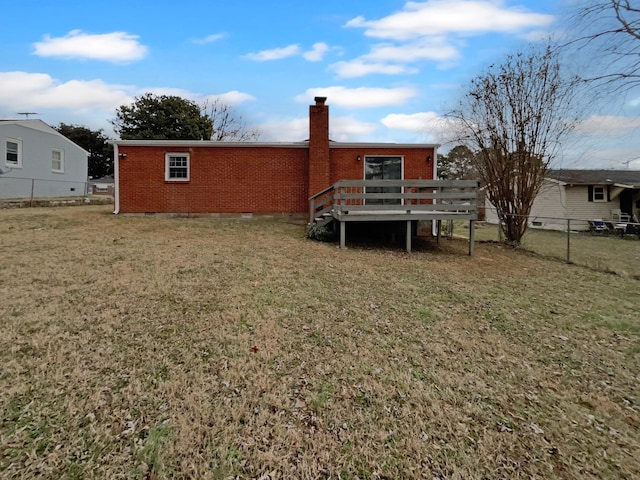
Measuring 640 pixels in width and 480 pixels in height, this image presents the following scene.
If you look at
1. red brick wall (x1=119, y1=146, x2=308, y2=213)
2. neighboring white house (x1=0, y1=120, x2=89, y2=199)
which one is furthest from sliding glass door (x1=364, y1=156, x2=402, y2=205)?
neighboring white house (x1=0, y1=120, x2=89, y2=199)

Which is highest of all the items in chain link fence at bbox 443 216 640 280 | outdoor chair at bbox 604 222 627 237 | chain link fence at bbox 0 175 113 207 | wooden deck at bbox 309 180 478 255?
chain link fence at bbox 0 175 113 207

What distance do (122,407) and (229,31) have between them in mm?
11625

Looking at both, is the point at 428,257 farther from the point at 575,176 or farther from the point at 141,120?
the point at 141,120

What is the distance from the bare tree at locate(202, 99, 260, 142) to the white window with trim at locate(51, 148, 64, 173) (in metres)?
13.3

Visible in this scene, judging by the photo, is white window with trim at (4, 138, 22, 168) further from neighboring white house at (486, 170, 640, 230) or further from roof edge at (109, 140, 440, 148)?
neighboring white house at (486, 170, 640, 230)

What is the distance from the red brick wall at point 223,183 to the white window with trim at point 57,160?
35.8ft

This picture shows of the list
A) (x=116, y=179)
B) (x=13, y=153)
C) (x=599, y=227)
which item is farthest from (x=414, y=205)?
(x=13, y=153)

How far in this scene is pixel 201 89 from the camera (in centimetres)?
3056

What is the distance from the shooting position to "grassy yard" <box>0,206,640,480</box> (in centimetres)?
220

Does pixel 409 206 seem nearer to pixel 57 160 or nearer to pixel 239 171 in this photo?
pixel 239 171

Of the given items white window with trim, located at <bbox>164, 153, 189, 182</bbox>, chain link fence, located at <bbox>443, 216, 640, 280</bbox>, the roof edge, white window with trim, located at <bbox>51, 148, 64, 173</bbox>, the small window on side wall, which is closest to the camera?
chain link fence, located at <bbox>443, 216, 640, 280</bbox>

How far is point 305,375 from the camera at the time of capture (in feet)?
10.1

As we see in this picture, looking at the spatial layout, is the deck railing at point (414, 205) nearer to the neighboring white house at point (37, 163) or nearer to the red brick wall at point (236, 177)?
the red brick wall at point (236, 177)

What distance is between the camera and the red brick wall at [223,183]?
12625 mm
